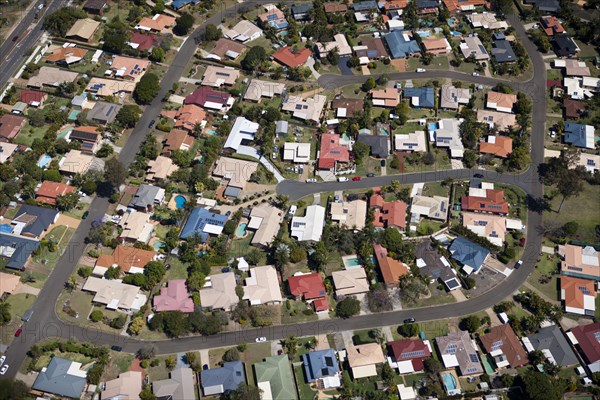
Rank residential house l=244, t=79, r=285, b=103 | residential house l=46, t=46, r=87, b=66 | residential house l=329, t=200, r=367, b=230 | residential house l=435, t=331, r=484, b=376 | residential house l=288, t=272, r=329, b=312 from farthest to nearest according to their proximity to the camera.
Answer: residential house l=46, t=46, r=87, b=66 → residential house l=244, t=79, r=285, b=103 → residential house l=329, t=200, r=367, b=230 → residential house l=288, t=272, r=329, b=312 → residential house l=435, t=331, r=484, b=376

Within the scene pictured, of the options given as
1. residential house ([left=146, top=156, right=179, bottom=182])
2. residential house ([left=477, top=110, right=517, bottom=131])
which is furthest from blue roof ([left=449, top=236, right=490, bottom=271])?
residential house ([left=146, top=156, right=179, bottom=182])

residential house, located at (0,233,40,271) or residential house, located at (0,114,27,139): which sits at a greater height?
residential house, located at (0,114,27,139)

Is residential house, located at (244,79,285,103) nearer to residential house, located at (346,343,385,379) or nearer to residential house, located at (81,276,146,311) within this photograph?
residential house, located at (81,276,146,311)

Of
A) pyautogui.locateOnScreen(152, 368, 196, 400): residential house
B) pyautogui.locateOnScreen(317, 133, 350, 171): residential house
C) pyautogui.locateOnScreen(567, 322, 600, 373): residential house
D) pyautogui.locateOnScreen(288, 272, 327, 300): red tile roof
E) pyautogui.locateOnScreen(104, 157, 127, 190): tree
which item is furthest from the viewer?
pyautogui.locateOnScreen(317, 133, 350, 171): residential house

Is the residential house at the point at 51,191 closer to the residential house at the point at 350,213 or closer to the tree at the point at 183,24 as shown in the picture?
the residential house at the point at 350,213

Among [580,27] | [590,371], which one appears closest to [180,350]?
[590,371]

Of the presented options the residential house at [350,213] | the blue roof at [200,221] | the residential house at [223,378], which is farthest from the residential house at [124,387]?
the residential house at [350,213]

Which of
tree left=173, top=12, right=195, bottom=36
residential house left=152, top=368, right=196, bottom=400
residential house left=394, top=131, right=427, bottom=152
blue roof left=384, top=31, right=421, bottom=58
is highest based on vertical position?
blue roof left=384, top=31, right=421, bottom=58
